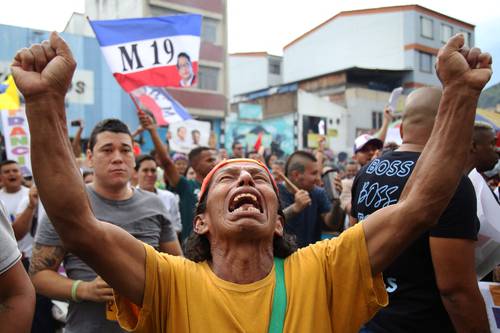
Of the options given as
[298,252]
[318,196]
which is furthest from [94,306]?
[318,196]

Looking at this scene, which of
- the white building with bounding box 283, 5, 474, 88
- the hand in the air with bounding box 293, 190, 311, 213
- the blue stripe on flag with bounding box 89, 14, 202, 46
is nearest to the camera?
the hand in the air with bounding box 293, 190, 311, 213

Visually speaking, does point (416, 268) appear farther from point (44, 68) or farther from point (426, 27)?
point (426, 27)

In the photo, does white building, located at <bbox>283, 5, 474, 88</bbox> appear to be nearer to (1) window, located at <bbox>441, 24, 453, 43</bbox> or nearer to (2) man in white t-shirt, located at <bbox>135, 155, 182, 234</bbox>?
(1) window, located at <bbox>441, 24, 453, 43</bbox>

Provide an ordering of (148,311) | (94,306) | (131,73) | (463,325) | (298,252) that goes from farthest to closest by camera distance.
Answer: (131,73), (94,306), (463,325), (298,252), (148,311)

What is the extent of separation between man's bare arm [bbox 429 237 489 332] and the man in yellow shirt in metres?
0.58

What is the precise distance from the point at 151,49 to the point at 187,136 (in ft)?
20.9

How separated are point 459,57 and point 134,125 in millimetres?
22012

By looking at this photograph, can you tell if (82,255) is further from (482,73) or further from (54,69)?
(482,73)

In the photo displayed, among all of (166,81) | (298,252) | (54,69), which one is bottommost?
(298,252)

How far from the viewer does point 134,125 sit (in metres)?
22.9

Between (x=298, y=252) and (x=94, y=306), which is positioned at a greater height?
(x=298, y=252)

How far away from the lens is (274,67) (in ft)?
141

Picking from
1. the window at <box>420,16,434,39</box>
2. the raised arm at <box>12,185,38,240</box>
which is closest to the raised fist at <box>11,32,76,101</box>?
Result: the raised arm at <box>12,185,38,240</box>

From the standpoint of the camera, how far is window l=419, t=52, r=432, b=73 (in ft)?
120
